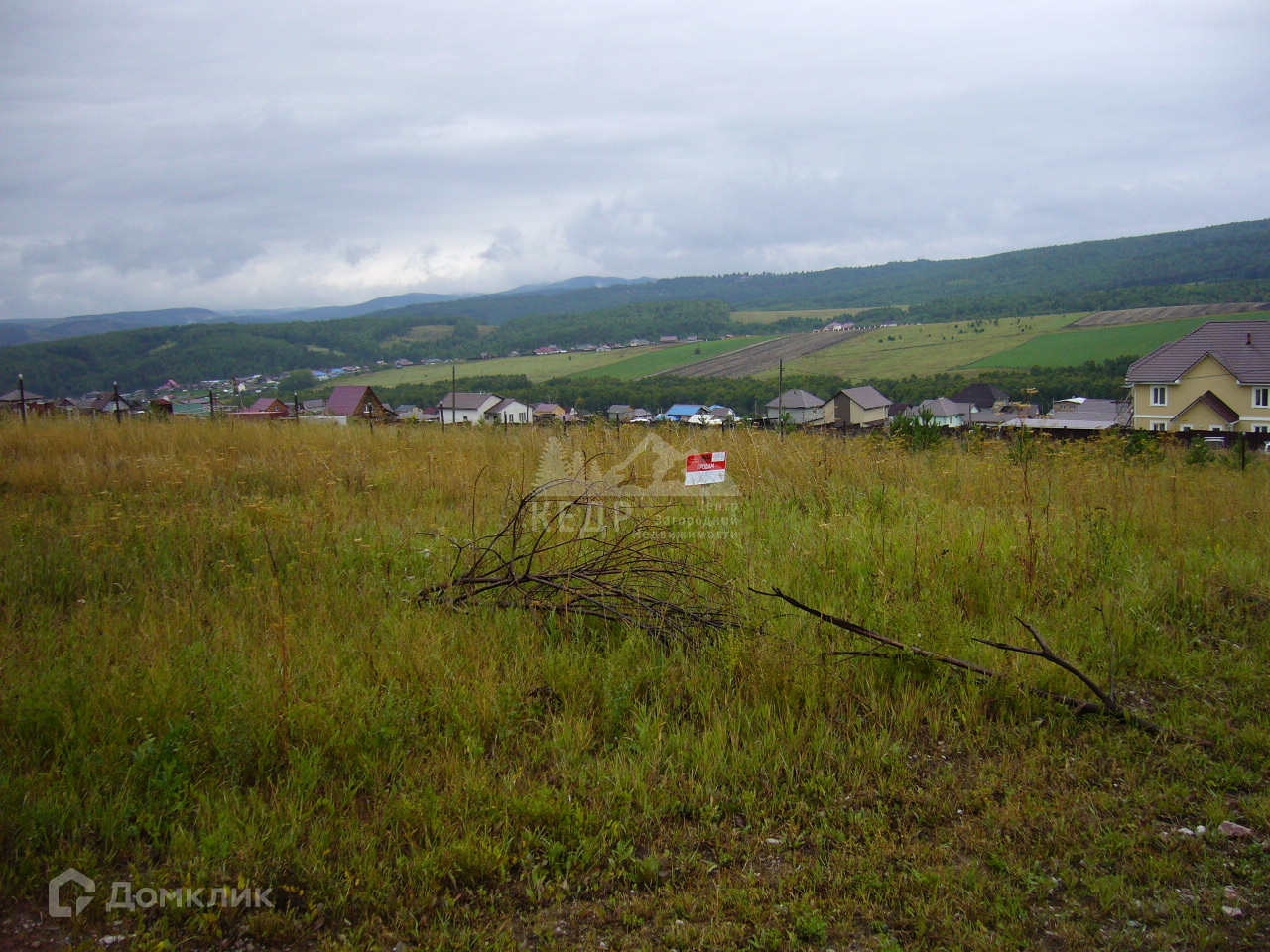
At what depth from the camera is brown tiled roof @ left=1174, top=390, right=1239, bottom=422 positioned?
18.6 metres

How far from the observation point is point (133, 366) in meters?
30.4

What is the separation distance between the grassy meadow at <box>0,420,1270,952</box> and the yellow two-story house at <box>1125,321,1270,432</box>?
44.1 feet

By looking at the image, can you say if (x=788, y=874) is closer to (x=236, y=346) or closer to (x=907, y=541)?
(x=907, y=541)

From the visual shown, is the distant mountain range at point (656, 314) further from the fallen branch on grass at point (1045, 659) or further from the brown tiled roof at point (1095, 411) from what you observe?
the fallen branch on grass at point (1045, 659)

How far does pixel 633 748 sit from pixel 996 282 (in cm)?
8189

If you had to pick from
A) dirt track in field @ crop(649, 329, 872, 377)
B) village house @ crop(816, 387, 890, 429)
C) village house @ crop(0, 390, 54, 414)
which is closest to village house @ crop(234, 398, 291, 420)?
village house @ crop(0, 390, 54, 414)

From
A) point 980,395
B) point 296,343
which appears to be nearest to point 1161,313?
point 980,395

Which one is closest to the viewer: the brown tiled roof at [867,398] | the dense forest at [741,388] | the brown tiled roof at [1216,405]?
the brown tiled roof at [1216,405]

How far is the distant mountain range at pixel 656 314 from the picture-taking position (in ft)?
94.7

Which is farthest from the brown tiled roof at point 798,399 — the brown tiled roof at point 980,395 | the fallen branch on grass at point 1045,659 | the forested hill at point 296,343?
the fallen branch on grass at point 1045,659

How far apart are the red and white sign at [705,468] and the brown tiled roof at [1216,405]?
18268 mm

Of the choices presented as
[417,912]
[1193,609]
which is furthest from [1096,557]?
[417,912]

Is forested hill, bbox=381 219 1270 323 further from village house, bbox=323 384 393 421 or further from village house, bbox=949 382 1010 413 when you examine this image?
village house, bbox=323 384 393 421

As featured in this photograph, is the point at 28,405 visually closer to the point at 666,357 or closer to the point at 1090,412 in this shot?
the point at 1090,412
